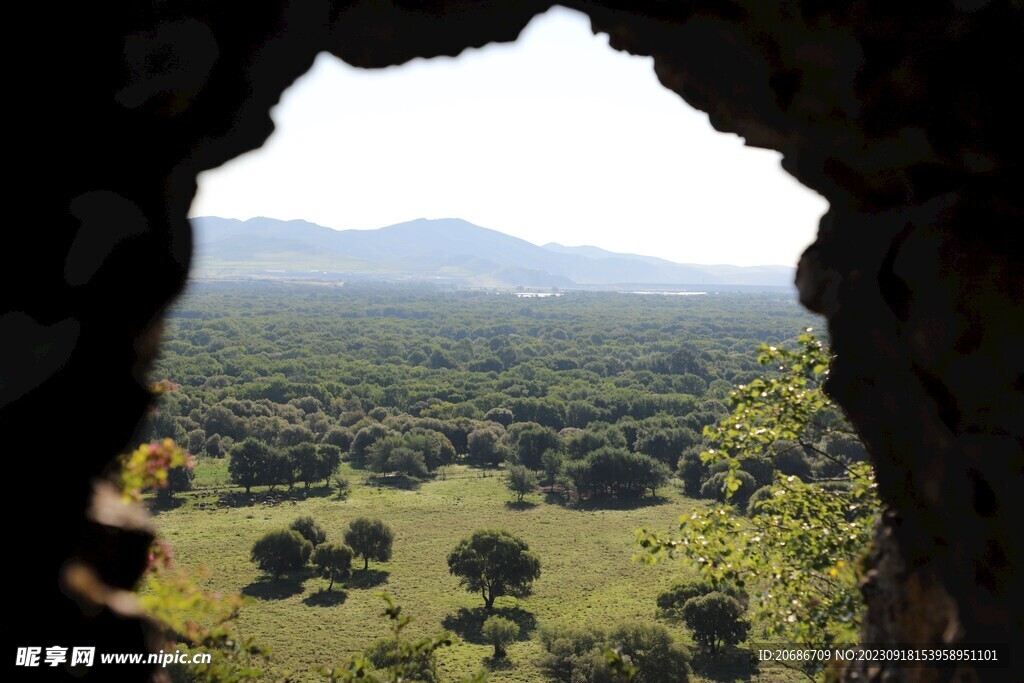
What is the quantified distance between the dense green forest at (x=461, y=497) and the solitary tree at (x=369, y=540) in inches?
10.3

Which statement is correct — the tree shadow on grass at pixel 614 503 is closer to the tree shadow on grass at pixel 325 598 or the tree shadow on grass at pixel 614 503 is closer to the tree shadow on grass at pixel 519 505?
the tree shadow on grass at pixel 519 505

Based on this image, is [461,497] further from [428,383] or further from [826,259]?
[826,259]

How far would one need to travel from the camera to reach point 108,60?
5.07 metres

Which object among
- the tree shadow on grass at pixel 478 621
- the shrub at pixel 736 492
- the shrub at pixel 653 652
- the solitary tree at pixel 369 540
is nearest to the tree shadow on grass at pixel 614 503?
the shrub at pixel 736 492

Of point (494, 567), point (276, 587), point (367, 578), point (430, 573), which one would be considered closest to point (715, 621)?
point (494, 567)

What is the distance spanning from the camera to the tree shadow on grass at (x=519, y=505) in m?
59.6

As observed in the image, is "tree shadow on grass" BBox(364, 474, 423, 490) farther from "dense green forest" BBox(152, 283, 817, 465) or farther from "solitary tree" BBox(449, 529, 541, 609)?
"solitary tree" BBox(449, 529, 541, 609)

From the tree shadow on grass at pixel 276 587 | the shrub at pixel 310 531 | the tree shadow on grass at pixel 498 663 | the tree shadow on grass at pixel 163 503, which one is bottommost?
the tree shadow on grass at pixel 163 503

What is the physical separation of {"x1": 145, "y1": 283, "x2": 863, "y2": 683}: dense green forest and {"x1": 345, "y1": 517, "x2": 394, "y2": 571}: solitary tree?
26cm

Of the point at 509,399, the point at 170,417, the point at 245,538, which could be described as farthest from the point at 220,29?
the point at 509,399

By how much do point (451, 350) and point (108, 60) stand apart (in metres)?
166

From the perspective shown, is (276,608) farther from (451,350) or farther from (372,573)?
(451,350)

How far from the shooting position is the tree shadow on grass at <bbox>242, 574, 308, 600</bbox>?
37.8 meters

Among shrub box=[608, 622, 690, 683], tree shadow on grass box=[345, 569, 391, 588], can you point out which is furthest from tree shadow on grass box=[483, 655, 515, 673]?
tree shadow on grass box=[345, 569, 391, 588]
